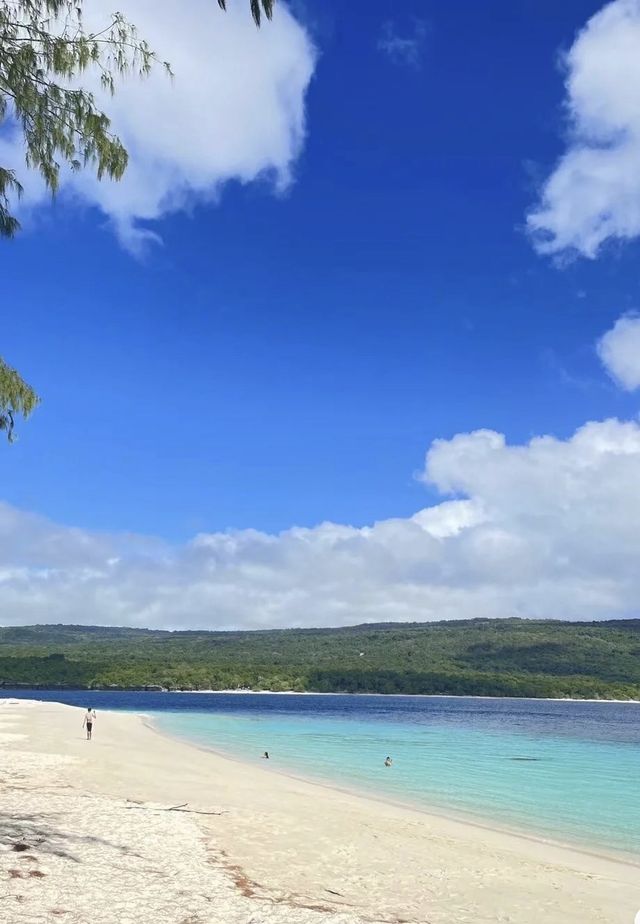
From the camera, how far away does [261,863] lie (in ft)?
41.4

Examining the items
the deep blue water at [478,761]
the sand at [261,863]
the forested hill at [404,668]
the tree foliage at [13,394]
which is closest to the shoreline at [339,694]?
the forested hill at [404,668]

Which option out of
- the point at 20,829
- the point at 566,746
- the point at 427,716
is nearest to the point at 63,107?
the point at 20,829

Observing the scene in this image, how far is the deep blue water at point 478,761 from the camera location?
23484 mm

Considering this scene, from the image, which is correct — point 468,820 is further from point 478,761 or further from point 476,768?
point 478,761

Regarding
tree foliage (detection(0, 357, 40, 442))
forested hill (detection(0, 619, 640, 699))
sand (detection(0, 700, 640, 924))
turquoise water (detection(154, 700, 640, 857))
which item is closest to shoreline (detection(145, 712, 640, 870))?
turquoise water (detection(154, 700, 640, 857))

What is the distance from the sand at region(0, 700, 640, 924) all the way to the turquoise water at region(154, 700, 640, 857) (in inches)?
139

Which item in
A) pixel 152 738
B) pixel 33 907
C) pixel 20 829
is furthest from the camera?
pixel 152 738

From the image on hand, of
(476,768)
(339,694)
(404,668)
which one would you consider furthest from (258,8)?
(404,668)

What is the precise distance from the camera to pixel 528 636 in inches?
7136

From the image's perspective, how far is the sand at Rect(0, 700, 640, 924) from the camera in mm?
9180

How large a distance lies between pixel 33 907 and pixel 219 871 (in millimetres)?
3884

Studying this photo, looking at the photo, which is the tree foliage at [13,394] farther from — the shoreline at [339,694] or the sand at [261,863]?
the shoreline at [339,694]

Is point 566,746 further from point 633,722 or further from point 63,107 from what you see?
point 63,107

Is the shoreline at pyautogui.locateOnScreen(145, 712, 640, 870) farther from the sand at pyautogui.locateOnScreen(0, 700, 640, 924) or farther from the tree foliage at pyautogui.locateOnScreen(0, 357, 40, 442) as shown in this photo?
the tree foliage at pyautogui.locateOnScreen(0, 357, 40, 442)
